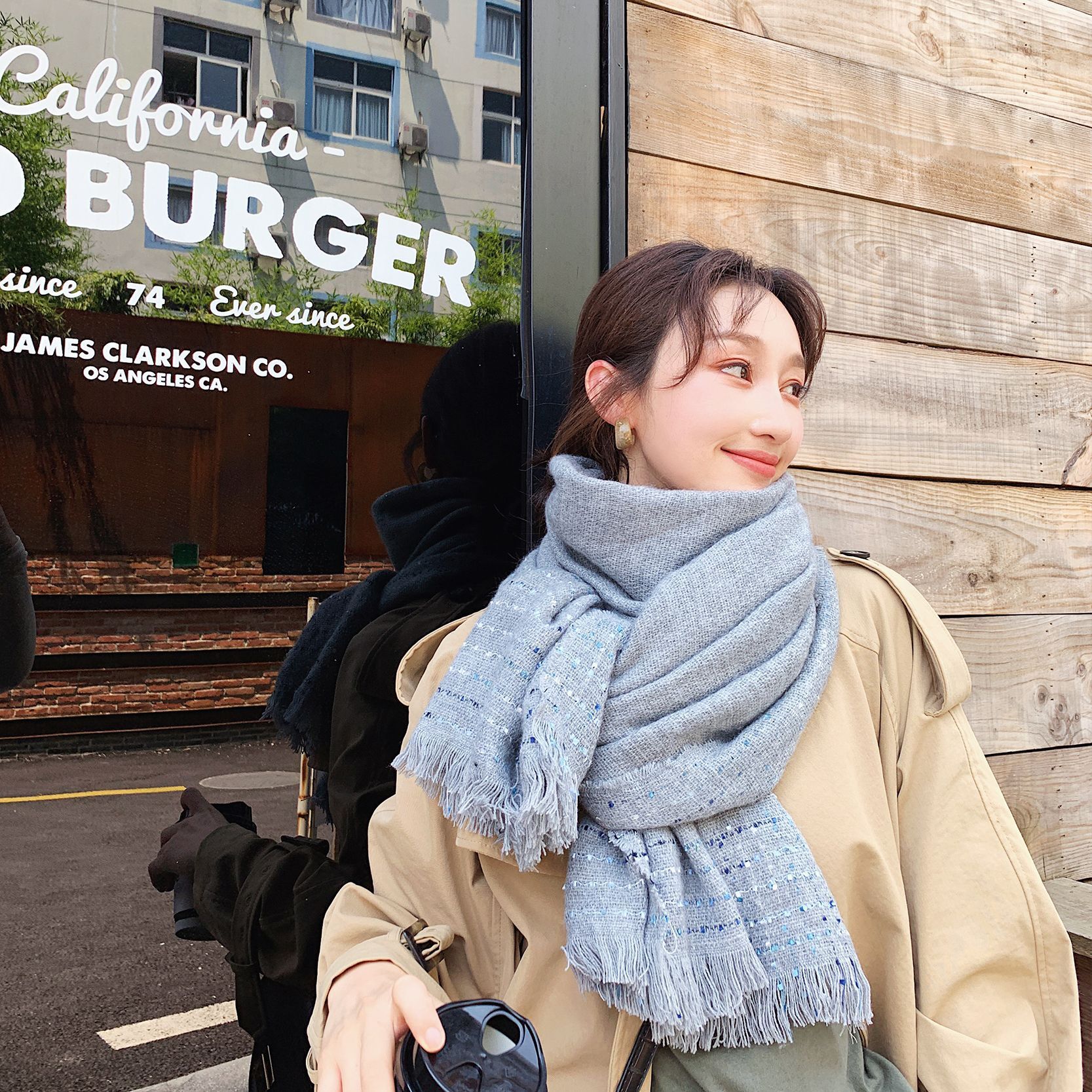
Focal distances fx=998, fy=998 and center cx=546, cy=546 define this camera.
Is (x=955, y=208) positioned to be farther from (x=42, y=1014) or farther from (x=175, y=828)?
(x=42, y=1014)

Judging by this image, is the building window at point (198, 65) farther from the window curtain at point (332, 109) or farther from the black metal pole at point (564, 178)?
the black metal pole at point (564, 178)

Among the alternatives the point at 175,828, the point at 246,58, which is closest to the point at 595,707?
the point at 175,828

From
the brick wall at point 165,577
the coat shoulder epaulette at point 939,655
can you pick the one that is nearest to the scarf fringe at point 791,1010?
the coat shoulder epaulette at point 939,655

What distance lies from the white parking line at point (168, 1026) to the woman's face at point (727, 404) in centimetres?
188

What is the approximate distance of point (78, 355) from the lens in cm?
159

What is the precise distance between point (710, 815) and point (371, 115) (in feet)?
4.47

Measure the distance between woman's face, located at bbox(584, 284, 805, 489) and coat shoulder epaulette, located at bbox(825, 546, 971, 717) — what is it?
0.71ft

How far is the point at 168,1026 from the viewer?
2475 millimetres

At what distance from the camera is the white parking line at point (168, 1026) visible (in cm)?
221

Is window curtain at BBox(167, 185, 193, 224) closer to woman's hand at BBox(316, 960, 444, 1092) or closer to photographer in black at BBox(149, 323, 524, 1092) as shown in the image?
photographer in black at BBox(149, 323, 524, 1092)

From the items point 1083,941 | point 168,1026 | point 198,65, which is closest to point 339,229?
point 198,65

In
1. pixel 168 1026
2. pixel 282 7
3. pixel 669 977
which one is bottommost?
pixel 168 1026

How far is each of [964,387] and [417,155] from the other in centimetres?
112

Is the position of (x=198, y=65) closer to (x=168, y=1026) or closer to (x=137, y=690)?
(x=137, y=690)
